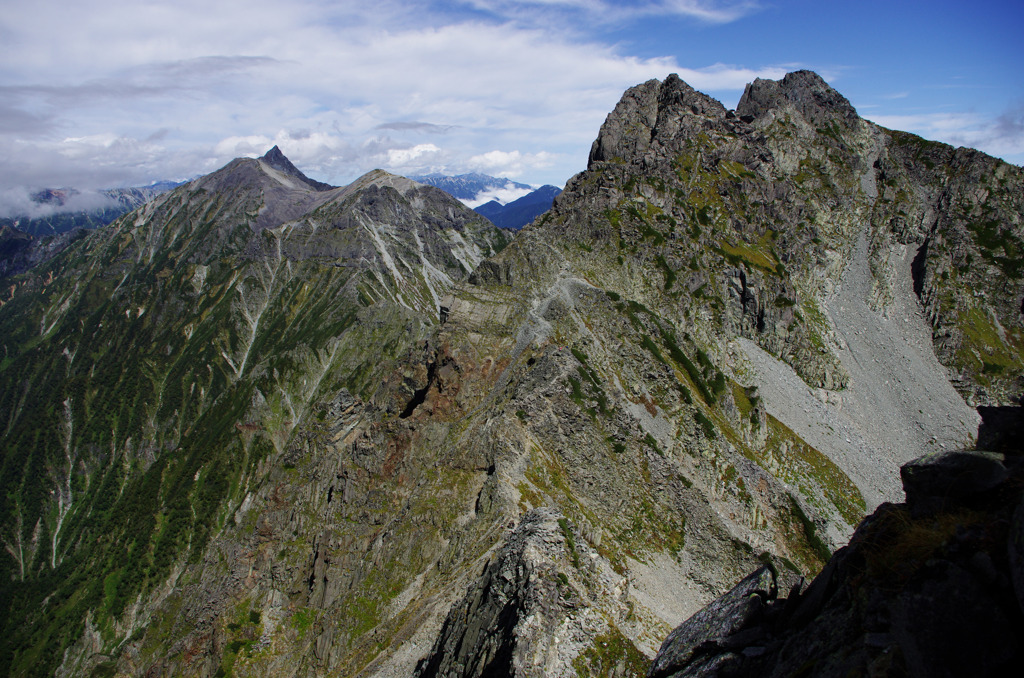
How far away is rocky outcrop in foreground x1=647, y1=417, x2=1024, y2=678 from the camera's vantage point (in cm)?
1080

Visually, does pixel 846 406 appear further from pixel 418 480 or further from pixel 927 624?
pixel 927 624

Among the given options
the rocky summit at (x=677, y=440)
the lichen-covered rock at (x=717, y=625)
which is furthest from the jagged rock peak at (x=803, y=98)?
the lichen-covered rock at (x=717, y=625)

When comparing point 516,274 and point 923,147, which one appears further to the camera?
point 923,147

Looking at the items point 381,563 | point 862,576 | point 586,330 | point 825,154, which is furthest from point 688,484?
point 825,154

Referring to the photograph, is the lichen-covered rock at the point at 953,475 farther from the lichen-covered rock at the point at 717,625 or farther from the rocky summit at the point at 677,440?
the lichen-covered rock at the point at 717,625

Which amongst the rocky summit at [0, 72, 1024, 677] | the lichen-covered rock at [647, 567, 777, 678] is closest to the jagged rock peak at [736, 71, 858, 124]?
the rocky summit at [0, 72, 1024, 677]

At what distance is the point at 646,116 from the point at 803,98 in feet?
174

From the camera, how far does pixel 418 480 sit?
55.3 m

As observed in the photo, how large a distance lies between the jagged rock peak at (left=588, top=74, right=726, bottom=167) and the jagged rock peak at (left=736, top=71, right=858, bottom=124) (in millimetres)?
20679

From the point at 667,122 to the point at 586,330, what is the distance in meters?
82.3

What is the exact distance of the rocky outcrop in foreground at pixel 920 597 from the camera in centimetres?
1080

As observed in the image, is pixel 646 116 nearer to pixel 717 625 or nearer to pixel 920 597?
pixel 717 625

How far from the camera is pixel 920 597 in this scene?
1179cm

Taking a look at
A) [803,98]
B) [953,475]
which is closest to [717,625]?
[953,475]
